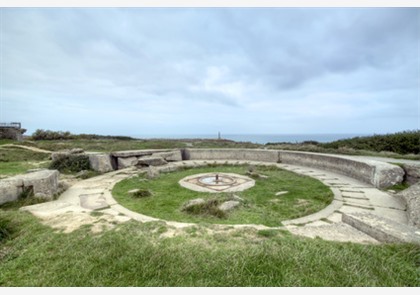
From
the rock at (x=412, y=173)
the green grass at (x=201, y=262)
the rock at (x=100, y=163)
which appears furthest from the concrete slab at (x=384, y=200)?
the rock at (x=100, y=163)

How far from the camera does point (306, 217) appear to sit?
4.17 meters

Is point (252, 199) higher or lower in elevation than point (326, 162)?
lower

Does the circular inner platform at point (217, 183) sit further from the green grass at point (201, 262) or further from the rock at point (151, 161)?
the green grass at point (201, 262)

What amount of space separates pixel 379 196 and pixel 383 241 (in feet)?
9.92

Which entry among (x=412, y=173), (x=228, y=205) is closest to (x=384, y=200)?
(x=412, y=173)

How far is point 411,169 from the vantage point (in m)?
6.24

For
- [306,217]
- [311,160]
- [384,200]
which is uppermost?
[311,160]

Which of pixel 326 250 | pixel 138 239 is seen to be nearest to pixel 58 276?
pixel 138 239

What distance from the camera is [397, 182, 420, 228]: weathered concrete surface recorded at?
372 cm

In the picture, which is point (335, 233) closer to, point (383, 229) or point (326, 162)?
point (383, 229)

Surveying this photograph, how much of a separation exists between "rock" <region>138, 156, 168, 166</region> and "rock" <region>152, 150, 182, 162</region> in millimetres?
595

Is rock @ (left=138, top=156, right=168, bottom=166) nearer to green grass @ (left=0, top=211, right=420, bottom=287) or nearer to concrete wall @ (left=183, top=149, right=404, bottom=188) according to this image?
concrete wall @ (left=183, top=149, right=404, bottom=188)

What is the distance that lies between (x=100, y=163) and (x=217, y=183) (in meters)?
4.94

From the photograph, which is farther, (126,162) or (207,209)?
(126,162)
